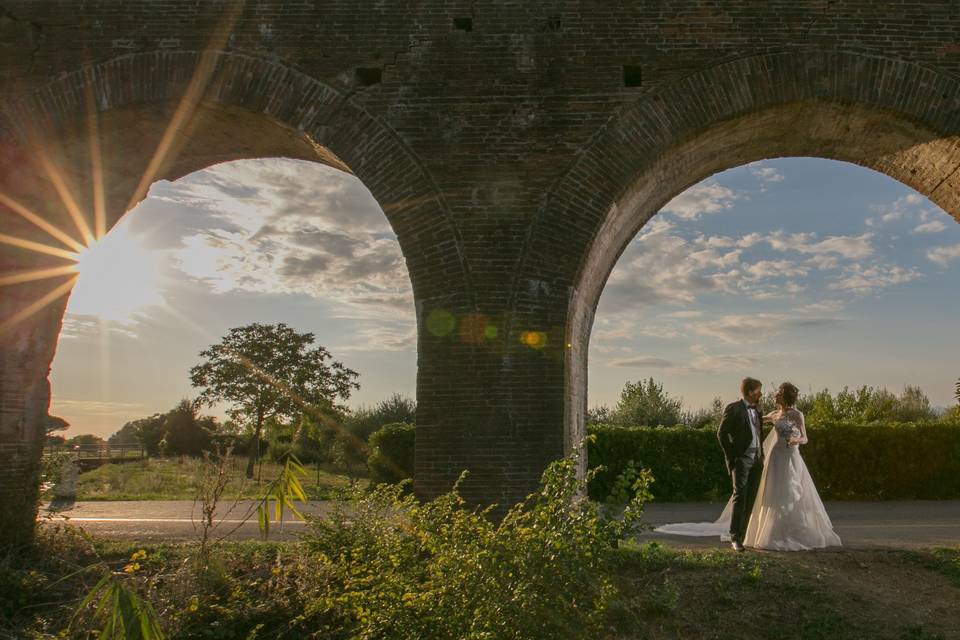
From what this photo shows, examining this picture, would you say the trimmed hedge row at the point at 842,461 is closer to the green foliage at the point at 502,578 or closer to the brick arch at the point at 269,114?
the brick arch at the point at 269,114

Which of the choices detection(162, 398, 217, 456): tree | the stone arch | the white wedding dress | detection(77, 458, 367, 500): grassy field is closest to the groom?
the white wedding dress

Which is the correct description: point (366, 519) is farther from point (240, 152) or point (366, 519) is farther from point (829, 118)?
point (829, 118)

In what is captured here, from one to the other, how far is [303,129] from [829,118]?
5.46 m

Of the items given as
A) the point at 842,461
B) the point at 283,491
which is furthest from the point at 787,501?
the point at 842,461

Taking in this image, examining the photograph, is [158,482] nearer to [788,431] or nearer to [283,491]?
[283,491]

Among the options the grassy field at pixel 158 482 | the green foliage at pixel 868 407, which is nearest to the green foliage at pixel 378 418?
the grassy field at pixel 158 482

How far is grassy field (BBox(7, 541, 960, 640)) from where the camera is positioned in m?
5.52

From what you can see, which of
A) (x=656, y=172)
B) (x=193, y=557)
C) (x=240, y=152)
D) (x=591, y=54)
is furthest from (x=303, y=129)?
(x=193, y=557)

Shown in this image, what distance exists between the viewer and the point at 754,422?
7.37 metres

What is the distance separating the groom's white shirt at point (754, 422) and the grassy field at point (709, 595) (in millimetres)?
1050

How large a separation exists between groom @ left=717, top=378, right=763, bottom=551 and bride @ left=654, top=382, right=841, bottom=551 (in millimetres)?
193

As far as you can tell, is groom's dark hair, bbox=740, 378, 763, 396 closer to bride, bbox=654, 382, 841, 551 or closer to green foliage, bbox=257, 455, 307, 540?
bride, bbox=654, 382, 841, 551

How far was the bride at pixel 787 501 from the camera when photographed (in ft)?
24.3

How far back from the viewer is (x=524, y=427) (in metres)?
7.02
